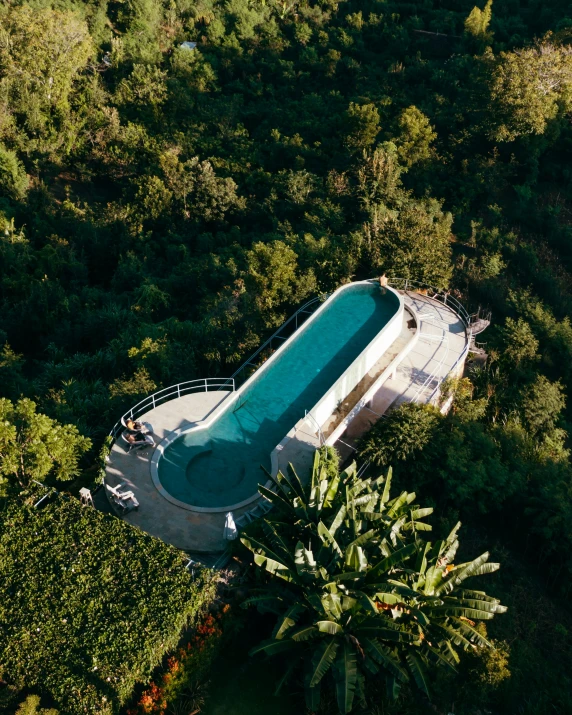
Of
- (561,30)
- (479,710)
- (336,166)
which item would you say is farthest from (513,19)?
(479,710)

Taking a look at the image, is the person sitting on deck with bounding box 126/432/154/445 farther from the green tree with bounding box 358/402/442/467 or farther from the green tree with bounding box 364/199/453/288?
the green tree with bounding box 364/199/453/288

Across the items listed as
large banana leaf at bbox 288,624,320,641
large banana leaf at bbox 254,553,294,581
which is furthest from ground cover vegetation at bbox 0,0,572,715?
large banana leaf at bbox 254,553,294,581

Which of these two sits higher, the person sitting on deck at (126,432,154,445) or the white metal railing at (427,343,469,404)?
the white metal railing at (427,343,469,404)

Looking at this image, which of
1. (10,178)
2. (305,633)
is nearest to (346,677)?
(305,633)

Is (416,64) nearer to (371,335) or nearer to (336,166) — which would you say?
(336,166)

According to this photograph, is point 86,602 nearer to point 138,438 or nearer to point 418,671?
point 138,438
